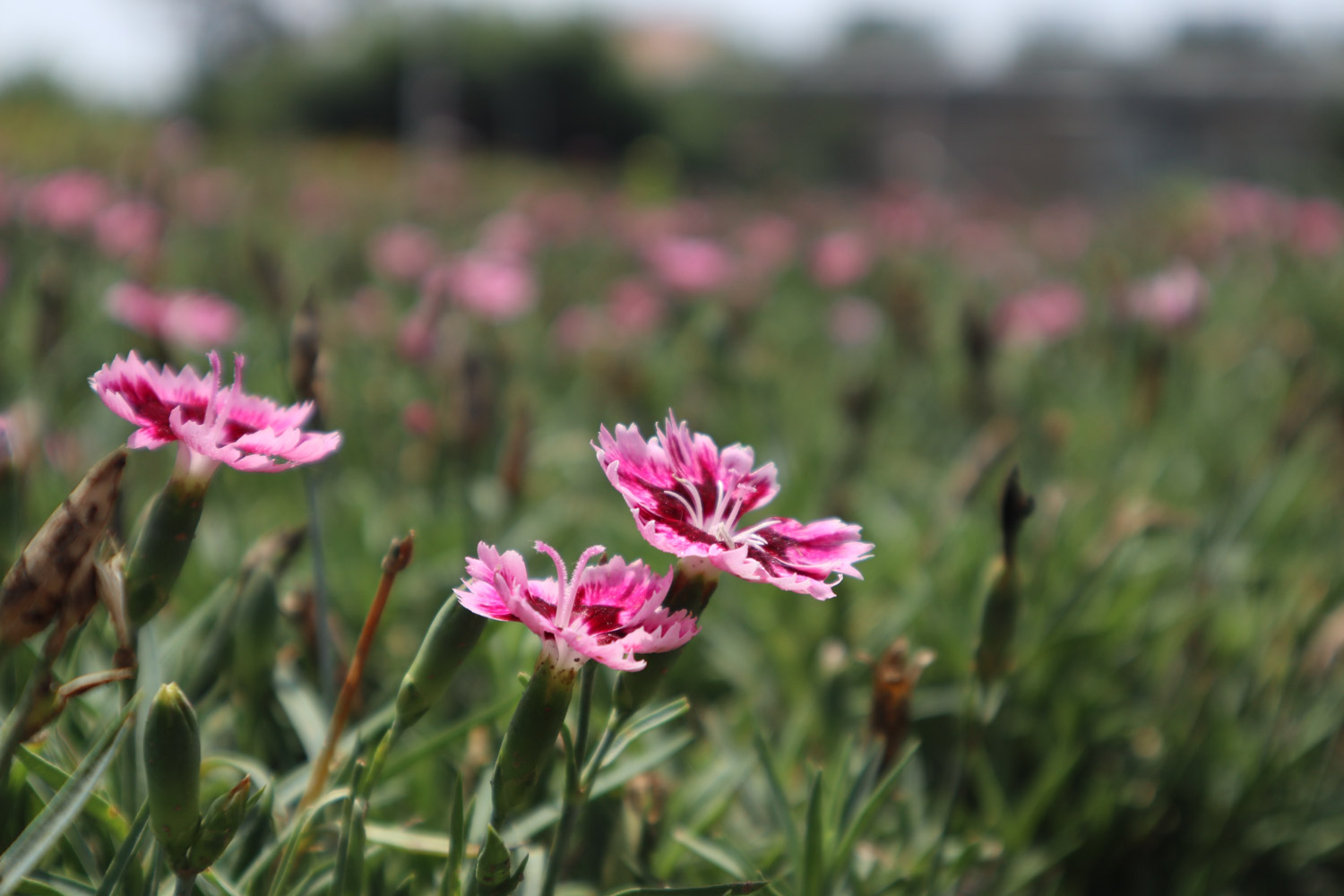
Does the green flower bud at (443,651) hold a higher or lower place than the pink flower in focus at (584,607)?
lower

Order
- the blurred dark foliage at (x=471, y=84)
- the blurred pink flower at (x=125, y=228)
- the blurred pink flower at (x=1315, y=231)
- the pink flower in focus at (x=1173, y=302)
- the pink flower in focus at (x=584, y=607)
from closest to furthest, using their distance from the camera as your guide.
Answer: the pink flower in focus at (x=584, y=607)
the pink flower in focus at (x=1173, y=302)
the blurred pink flower at (x=125, y=228)
the blurred pink flower at (x=1315, y=231)
the blurred dark foliage at (x=471, y=84)

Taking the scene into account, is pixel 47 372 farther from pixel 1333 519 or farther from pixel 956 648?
pixel 1333 519

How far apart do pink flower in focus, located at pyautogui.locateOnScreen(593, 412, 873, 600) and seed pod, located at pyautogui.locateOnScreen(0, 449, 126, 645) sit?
0.30m

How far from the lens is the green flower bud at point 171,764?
0.63m

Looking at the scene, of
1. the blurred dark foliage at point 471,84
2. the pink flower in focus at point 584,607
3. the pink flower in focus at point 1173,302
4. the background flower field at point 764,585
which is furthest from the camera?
the blurred dark foliage at point 471,84

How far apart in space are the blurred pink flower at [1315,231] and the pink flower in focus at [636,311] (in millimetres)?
3528

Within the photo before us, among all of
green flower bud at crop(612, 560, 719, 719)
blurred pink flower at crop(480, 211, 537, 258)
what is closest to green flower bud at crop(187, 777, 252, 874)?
green flower bud at crop(612, 560, 719, 719)

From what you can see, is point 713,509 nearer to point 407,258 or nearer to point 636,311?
point 636,311

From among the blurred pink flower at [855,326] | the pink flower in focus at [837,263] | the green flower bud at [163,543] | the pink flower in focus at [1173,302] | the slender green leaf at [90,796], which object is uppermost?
the green flower bud at [163,543]

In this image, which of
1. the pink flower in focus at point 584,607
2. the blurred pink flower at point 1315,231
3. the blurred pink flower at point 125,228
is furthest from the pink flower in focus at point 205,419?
the blurred pink flower at point 1315,231

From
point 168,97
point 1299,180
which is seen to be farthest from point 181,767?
point 168,97

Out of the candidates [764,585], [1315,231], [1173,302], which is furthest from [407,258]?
[1315,231]

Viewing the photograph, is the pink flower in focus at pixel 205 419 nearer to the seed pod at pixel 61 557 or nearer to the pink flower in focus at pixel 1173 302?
the seed pod at pixel 61 557

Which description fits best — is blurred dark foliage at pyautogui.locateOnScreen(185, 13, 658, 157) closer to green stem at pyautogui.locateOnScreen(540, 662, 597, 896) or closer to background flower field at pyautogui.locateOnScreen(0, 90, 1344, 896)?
background flower field at pyautogui.locateOnScreen(0, 90, 1344, 896)
